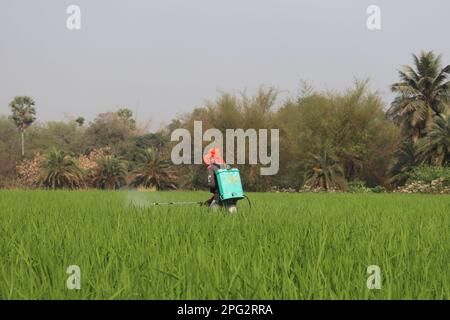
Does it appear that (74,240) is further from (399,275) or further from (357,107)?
(357,107)

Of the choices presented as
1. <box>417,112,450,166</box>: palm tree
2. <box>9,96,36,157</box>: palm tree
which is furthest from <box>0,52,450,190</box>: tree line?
<box>9,96,36,157</box>: palm tree

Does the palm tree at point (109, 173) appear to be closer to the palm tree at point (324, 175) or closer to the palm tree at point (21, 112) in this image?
the palm tree at point (324, 175)

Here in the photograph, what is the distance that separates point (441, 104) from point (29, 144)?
25.7 metres

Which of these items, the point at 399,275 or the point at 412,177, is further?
the point at 412,177

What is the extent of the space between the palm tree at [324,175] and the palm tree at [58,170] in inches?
397

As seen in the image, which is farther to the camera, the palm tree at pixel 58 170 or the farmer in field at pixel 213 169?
the palm tree at pixel 58 170

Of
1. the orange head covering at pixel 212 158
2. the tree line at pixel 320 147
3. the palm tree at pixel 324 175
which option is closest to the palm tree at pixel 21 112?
the tree line at pixel 320 147

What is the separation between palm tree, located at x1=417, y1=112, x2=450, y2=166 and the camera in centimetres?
2220

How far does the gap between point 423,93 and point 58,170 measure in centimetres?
1849

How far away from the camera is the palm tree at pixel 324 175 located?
22.3 m

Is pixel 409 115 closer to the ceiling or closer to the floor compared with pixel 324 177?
closer to the ceiling

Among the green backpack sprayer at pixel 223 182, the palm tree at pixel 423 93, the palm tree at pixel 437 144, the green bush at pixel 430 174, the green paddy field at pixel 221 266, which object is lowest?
the green paddy field at pixel 221 266

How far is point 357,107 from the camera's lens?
922 inches

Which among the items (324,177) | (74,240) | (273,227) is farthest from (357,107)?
(74,240)
